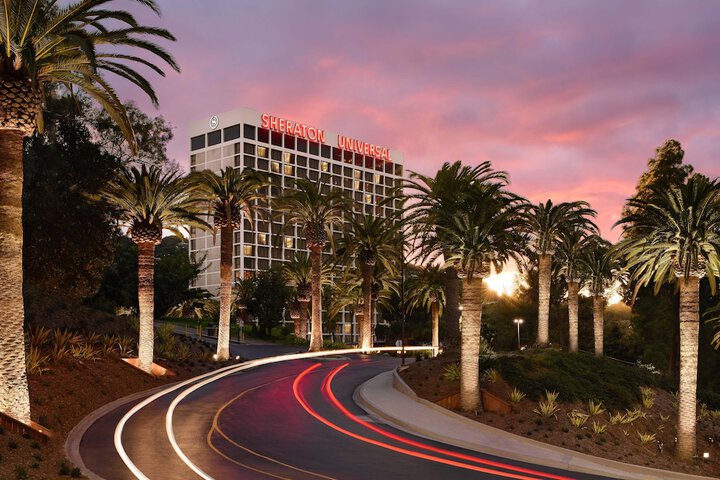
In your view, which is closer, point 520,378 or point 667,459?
point 667,459

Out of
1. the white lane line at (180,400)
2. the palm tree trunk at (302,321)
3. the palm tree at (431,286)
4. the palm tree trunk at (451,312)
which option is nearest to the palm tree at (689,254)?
the palm tree trunk at (451,312)

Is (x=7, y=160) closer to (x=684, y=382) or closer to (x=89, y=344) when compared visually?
(x=89, y=344)

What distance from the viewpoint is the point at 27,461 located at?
1639cm

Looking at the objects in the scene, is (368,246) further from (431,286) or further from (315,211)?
(431,286)

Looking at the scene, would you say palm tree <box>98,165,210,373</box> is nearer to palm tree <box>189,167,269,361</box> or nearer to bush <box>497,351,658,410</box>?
palm tree <box>189,167,269,361</box>

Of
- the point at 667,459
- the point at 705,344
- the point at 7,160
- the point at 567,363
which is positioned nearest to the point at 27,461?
the point at 7,160

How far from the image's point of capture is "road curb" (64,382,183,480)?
17.7 metres

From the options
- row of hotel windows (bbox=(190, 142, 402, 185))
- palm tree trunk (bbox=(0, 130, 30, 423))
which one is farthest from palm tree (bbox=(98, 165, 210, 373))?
row of hotel windows (bbox=(190, 142, 402, 185))

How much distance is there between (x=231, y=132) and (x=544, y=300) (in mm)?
102588

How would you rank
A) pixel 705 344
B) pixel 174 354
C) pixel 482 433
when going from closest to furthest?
1. pixel 482 433
2. pixel 174 354
3. pixel 705 344

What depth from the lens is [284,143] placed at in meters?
143

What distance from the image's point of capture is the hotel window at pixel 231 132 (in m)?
135

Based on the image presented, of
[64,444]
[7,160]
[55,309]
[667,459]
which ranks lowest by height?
[667,459]

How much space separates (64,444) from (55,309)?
20077 mm
